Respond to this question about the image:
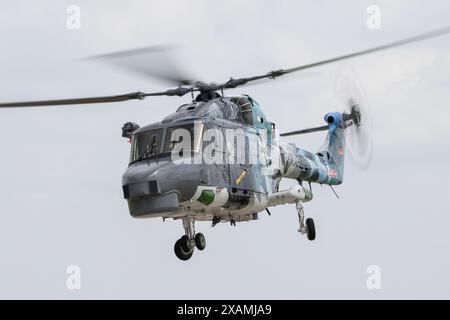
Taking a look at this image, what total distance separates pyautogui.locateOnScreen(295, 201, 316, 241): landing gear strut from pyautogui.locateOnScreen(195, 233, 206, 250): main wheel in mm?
4012

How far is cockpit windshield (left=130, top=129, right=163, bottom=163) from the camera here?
2630cm

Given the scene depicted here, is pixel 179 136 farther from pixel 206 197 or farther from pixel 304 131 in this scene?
pixel 304 131

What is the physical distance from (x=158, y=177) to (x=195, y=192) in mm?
1402

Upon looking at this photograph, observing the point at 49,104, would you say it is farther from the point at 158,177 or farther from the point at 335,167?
the point at 335,167

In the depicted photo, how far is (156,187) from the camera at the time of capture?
81.4 feet

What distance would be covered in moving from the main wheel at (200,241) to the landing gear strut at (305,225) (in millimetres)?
4012

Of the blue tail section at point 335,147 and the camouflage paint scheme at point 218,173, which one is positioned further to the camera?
the blue tail section at point 335,147

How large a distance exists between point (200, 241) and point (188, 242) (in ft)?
2.32

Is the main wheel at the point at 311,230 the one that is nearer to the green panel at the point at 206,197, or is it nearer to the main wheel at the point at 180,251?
the main wheel at the point at 180,251

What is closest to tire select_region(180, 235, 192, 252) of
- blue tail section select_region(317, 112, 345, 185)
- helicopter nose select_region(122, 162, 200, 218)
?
helicopter nose select_region(122, 162, 200, 218)

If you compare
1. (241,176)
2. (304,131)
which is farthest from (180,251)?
(304,131)

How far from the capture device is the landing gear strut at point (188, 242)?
27.7m

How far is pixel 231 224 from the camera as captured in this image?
96.0 ft

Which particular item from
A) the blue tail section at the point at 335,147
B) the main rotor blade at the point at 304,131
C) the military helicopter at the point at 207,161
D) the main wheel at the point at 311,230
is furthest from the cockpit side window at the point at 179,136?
the blue tail section at the point at 335,147
